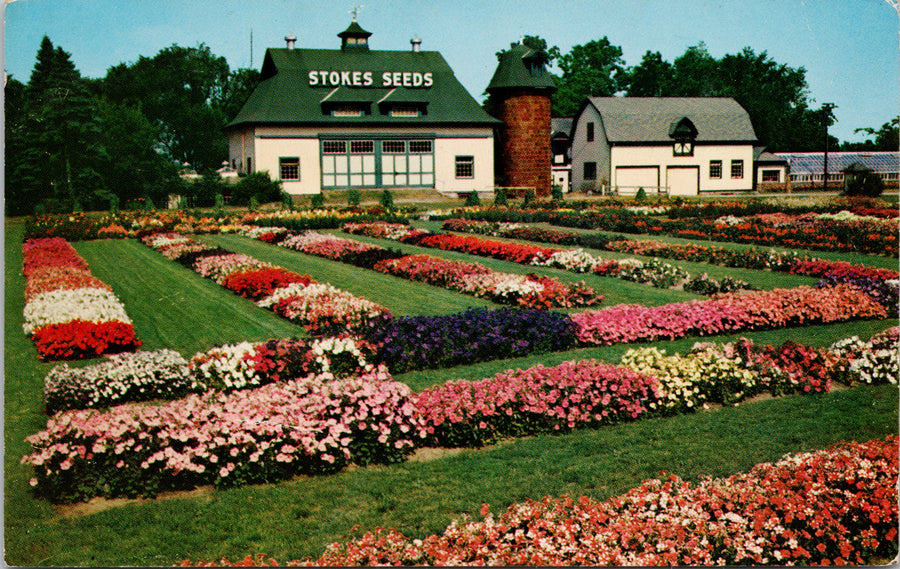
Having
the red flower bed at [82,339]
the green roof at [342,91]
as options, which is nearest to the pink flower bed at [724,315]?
the red flower bed at [82,339]

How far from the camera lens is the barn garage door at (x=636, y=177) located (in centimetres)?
4650

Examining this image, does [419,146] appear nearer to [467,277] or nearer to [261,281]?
[467,277]

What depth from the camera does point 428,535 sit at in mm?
4832

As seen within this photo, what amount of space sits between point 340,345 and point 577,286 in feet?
18.0

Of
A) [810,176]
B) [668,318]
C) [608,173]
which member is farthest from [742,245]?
[810,176]

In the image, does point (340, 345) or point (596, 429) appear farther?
point (340, 345)

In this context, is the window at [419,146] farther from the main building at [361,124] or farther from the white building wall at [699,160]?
the white building wall at [699,160]

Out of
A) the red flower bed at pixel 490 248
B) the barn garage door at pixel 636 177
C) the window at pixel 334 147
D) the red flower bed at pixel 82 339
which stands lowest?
A: the red flower bed at pixel 82 339

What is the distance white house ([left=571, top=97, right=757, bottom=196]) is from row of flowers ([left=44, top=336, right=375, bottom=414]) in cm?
3965

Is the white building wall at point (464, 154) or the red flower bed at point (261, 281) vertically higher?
the white building wall at point (464, 154)

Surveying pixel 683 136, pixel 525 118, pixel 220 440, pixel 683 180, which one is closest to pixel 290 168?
pixel 525 118

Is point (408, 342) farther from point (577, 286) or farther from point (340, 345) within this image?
point (577, 286)

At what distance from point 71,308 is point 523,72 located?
35397mm

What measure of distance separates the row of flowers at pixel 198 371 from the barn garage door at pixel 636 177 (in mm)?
40006
